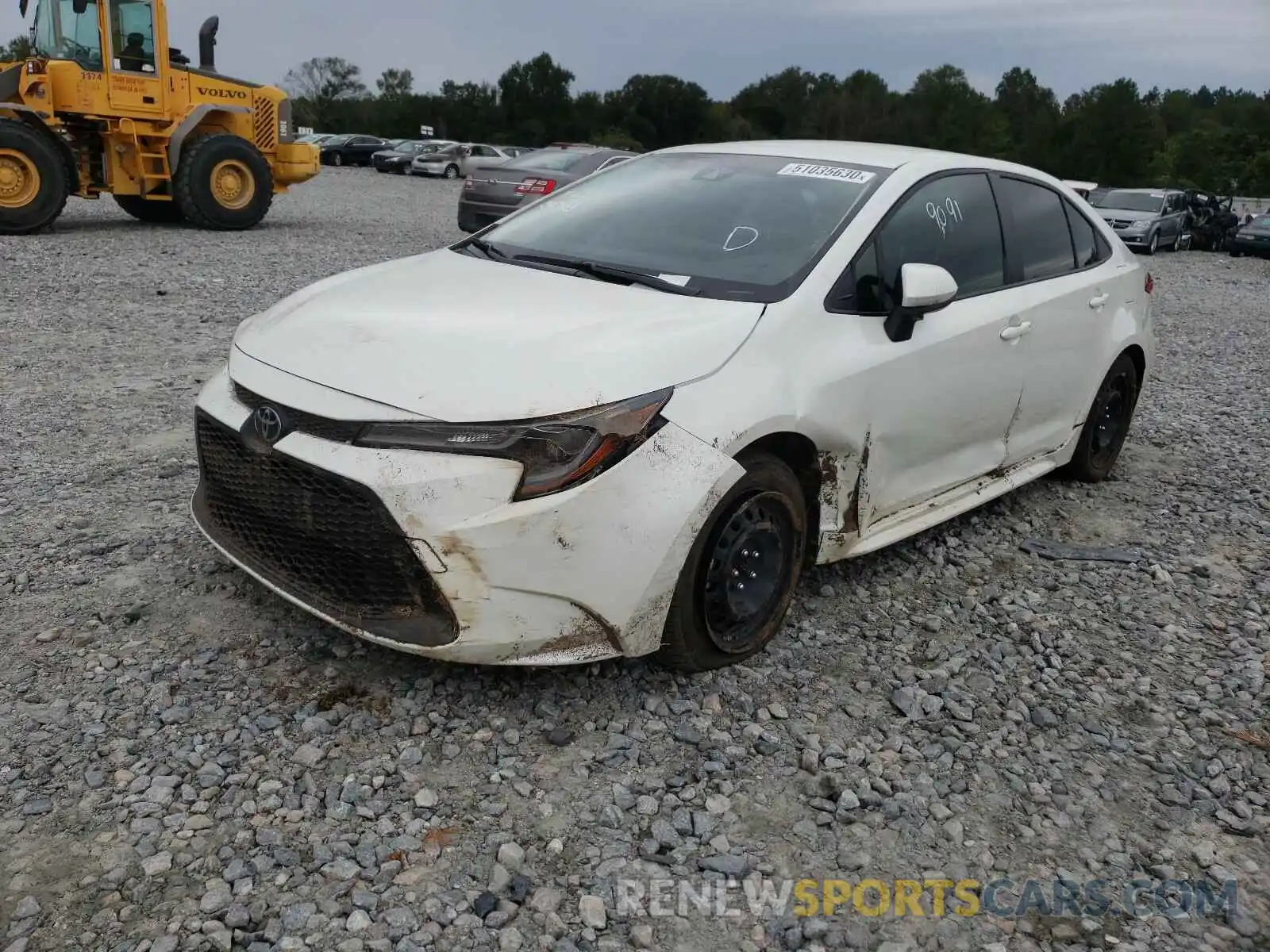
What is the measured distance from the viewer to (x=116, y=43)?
12.9 metres

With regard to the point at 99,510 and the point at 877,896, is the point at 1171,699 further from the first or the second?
the point at 99,510

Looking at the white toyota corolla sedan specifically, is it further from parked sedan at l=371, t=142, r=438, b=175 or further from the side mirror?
parked sedan at l=371, t=142, r=438, b=175

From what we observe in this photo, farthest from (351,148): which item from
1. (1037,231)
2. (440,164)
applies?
(1037,231)

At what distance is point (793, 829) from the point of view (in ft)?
9.03

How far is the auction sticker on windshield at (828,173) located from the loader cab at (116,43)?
11.5 m

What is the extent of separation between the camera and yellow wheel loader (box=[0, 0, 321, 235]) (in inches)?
496

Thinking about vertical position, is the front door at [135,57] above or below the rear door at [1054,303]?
above

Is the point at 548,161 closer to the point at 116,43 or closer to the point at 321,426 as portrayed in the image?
the point at 116,43

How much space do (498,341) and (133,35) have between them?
12404mm

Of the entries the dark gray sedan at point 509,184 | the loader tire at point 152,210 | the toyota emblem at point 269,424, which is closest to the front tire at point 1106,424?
the toyota emblem at point 269,424

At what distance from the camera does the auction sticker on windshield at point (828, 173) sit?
3977mm

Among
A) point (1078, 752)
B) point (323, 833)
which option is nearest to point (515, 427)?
point (323, 833)

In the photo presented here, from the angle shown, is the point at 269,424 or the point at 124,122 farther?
the point at 124,122

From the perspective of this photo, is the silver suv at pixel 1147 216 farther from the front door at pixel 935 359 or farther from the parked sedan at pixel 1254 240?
the front door at pixel 935 359
